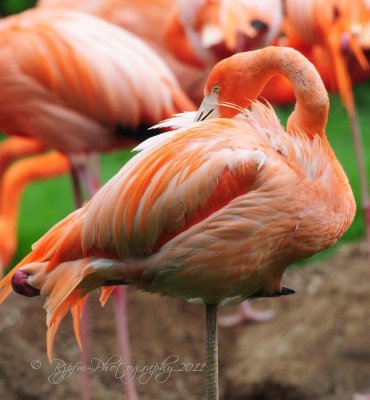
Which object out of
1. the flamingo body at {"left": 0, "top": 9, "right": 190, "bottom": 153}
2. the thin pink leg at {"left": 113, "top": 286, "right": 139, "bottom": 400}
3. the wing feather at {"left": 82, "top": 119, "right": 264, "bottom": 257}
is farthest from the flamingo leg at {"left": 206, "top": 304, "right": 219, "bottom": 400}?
the flamingo body at {"left": 0, "top": 9, "right": 190, "bottom": 153}

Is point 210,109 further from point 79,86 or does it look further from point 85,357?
point 85,357

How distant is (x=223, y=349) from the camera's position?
4.58 meters

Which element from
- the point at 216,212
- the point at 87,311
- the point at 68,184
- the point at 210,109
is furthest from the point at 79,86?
the point at 68,184

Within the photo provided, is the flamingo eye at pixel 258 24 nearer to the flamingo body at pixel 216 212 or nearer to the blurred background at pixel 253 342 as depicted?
the blurred background at pixel 253 342

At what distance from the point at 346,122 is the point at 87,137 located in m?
3.45

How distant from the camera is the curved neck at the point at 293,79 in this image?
2344 millimetres

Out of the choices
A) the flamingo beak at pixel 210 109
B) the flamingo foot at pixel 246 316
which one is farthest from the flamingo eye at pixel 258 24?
the flamingo beak at pixel 210 109

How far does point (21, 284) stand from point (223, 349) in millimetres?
2308

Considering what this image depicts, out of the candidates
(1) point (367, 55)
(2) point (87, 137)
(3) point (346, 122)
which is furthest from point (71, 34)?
(3) point (346, 122)

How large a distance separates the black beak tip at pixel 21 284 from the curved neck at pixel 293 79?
655 millimetres

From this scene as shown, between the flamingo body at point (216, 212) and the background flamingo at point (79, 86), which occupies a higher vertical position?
the flamingo body at point (216, 212)

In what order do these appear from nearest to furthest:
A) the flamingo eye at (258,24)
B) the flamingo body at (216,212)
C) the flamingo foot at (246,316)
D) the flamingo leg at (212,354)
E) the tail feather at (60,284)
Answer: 1. the flamingo body at (216,212)
2. the tail feather at (60,284)
3. the flamingo leg at (212,354)
4. the flamingo eye at (258,24)
5. the flamingo foot at (246,316)

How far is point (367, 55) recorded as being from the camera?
15.5 ft

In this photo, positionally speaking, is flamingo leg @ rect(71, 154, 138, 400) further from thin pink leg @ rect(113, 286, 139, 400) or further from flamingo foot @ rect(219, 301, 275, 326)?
flamingo foot @ rect(219, 301, 275, 326)
